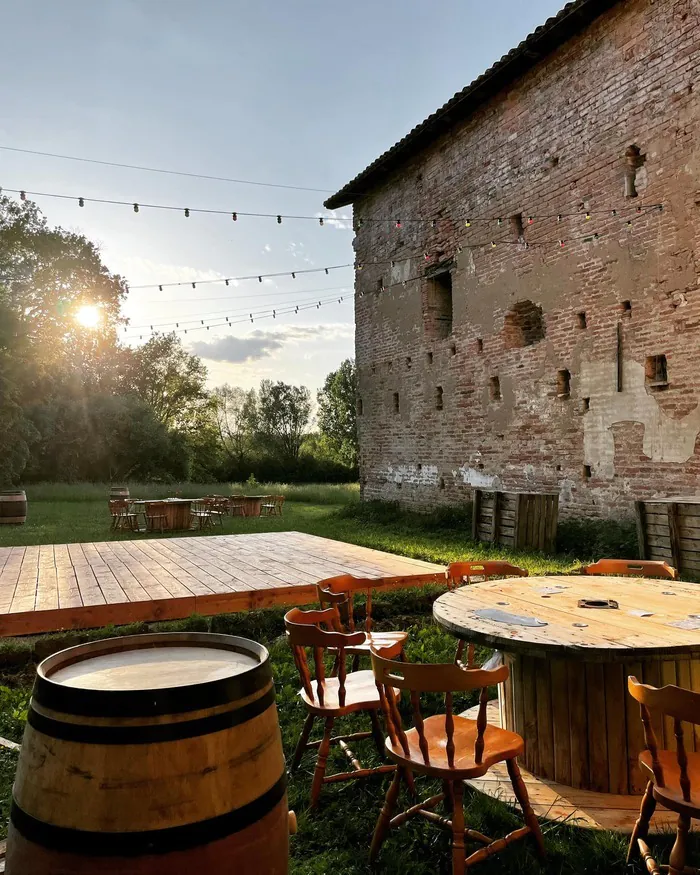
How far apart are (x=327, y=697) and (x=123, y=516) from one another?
35.4 feet

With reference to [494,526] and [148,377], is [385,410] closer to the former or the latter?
[494,526]

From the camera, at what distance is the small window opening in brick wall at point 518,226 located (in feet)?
37.2

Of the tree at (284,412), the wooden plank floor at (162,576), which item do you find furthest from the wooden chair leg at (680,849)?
the tree at (284,412)

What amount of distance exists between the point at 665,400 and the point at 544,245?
11.3ft

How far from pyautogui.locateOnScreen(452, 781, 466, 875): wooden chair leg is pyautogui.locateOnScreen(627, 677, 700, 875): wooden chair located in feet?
2.11

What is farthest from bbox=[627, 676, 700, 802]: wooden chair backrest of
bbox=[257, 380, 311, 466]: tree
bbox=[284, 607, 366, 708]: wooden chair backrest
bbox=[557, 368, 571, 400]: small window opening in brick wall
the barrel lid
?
bbox=[257, 380, 311, 466]: tree

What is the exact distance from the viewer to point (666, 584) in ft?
12.4

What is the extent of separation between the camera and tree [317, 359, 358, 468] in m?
45.3

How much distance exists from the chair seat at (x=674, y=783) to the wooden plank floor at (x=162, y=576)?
11.9 feet

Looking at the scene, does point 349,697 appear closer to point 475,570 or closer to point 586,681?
point 586,681

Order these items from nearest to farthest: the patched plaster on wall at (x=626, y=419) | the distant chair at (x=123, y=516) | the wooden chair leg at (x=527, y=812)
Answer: the wooden chair leg at (x=527, y=812), the patched plaster on wall at (x=626, y=419), the distant chair at (x=123, y=516)

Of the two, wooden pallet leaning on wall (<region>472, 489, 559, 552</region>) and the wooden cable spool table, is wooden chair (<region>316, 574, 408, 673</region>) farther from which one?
wooden pallet leaning on wall (<region>472, 489, 559, 552</region>)

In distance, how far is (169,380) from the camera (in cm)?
4309

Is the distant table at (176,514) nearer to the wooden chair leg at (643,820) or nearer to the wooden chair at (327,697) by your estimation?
the wooden chair at (327,697)
